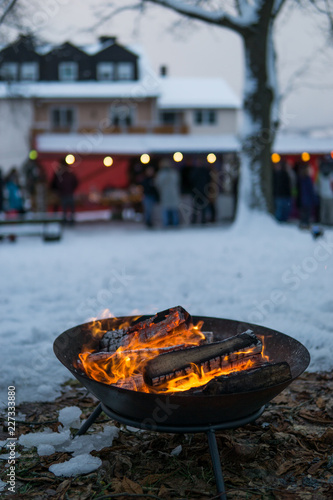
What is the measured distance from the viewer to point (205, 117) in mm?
37562

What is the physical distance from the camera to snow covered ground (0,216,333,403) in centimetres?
459

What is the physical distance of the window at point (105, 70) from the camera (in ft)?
123

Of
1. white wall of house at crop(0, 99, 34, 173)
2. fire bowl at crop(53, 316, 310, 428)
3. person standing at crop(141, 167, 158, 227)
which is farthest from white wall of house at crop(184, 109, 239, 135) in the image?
fire bowl at crop(53, 316, 310, 428)

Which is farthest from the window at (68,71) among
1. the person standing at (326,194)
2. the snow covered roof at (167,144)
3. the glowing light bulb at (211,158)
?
the person standing at (326,194)

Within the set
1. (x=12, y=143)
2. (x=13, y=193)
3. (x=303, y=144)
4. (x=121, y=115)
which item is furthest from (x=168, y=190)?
A: (x=12, y=143)

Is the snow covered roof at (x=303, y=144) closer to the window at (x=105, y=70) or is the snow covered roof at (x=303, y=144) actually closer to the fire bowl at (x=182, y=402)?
the window at (x=105, y=70)

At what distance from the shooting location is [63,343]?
10.2ft

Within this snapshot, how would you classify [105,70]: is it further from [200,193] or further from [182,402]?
[182,402]

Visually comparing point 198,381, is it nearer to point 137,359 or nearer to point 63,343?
point 137,359

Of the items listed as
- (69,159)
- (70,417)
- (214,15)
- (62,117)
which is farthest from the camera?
(62,117)

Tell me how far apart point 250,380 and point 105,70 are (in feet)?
125

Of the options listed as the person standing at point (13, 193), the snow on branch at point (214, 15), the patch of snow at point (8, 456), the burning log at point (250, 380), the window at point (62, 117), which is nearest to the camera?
the burning log at point (250, 380)

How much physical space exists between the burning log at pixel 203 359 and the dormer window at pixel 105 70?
37.4 m

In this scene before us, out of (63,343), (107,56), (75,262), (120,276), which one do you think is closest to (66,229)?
(75,262)
